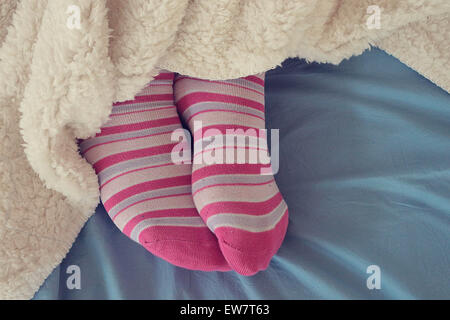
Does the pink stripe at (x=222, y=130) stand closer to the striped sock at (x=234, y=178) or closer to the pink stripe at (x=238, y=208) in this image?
the striped sock at (x=234, y=178)

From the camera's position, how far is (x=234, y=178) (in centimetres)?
52

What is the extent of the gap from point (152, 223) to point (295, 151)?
24 centimetres

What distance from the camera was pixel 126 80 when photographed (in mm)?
478

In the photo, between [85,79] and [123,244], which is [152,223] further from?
[85,79]

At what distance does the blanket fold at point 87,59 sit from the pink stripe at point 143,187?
35mm

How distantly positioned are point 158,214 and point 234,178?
115mm

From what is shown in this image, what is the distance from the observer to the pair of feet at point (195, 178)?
0.50 meters

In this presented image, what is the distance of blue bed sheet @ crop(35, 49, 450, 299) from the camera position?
0.51 metres

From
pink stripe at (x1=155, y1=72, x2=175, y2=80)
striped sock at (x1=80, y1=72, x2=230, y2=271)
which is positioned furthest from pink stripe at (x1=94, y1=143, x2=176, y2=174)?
pink stripe at (x1=155, y1=72, x2=175, y2=80)

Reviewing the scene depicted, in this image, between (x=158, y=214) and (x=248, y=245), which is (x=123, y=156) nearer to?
(x=158, y=214)

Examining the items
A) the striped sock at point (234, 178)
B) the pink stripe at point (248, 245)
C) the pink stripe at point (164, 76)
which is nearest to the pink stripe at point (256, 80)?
the striped sock at point (234, 178)

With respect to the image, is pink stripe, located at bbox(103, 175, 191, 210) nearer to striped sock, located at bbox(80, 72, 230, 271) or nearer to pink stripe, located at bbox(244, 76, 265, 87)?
striped sock, located at bbox(80, 72, 230, 271)

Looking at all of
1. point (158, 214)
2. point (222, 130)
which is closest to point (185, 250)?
point (158, 214)
